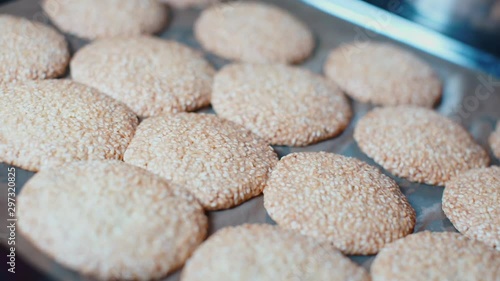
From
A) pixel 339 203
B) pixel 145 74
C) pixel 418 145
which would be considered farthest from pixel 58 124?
pixel 418 145

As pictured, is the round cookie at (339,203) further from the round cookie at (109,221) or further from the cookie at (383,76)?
the cookie at (383,76)

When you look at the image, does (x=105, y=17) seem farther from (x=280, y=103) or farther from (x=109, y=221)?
(x=109, y=221)

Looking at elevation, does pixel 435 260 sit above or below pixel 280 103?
below

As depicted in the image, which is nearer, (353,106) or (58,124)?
(58,124)

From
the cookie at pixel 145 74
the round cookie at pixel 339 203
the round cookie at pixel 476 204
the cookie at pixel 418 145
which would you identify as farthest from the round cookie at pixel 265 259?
the cookie at pixel 145 74

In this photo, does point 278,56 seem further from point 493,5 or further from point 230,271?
point 230,271

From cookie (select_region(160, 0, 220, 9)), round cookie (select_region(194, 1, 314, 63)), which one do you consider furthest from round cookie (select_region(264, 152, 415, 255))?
cookie (select_region(160, 0, 220, 9))

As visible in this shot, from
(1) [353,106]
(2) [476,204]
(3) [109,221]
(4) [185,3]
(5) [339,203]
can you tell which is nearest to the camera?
(3) [109,221]
